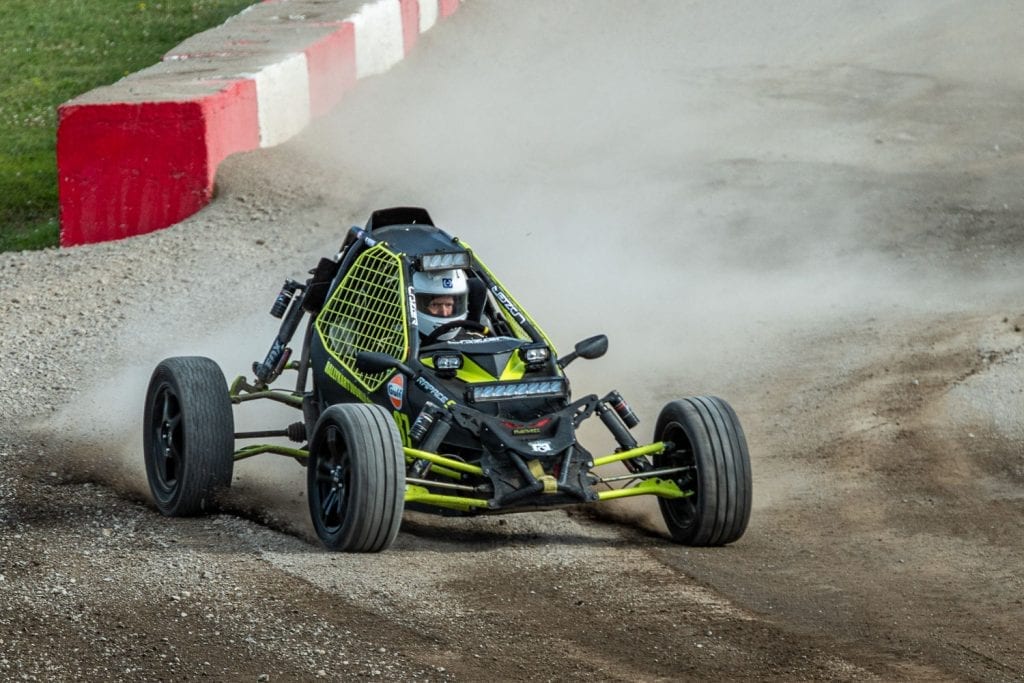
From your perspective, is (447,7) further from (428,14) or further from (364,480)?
(364,480)

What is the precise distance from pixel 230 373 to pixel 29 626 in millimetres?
4863

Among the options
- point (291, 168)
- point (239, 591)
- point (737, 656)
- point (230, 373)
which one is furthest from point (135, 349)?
point (737, 656)

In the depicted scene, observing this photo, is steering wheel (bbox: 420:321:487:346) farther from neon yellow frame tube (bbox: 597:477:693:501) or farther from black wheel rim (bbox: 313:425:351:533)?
neon yellow frame tube (bbox: 597:477:693:501)

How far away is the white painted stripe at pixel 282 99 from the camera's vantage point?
1426 centimetres

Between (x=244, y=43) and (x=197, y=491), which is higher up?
(x=244, y=43)

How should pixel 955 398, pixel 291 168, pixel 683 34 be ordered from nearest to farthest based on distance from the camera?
pixel 955 398 < pixel 291 168 < pixel 683 34

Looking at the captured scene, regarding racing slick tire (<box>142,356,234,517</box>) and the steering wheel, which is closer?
racing slick tire (<box>142,356,234,517</box>)

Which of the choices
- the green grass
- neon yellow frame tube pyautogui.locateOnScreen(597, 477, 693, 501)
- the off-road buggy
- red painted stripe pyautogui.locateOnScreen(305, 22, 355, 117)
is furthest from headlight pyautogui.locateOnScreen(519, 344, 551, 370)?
red painted stripe pyautogui.locateOnScreen(305, 22, 355, 117)

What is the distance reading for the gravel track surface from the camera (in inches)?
258

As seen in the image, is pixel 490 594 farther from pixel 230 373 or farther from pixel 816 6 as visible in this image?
pixel 816 6

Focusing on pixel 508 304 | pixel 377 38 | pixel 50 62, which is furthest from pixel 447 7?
pixel 508 304

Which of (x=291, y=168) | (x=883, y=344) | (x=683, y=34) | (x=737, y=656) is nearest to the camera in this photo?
(x=737, y=656)

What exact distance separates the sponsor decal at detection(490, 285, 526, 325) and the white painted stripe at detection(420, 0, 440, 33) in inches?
407

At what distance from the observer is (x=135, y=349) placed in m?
11.5
